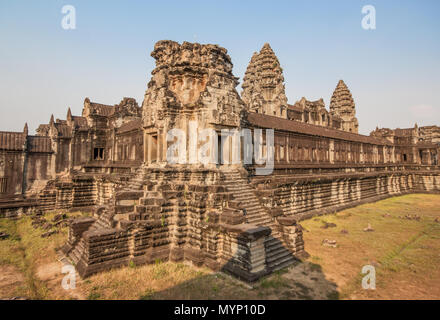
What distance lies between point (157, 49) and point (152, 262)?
1164 cm

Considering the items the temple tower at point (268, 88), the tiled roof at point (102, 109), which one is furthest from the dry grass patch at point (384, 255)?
the tiled roof at point (102, 109)

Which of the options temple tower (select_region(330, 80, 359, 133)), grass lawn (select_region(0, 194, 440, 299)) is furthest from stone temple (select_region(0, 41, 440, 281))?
temple tower (select_region(330, 80, 359, 133))

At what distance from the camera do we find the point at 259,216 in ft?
37.8

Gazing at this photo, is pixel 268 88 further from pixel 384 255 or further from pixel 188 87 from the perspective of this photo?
pixel 384 255

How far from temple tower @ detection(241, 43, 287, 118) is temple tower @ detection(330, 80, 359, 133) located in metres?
21.2

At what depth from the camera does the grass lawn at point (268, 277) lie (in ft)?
25.5

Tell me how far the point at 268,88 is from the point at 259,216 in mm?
31299

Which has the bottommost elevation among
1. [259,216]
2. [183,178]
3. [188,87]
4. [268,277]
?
[268,277]

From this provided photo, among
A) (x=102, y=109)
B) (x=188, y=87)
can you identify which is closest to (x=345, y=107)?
(x=102, y=109)
